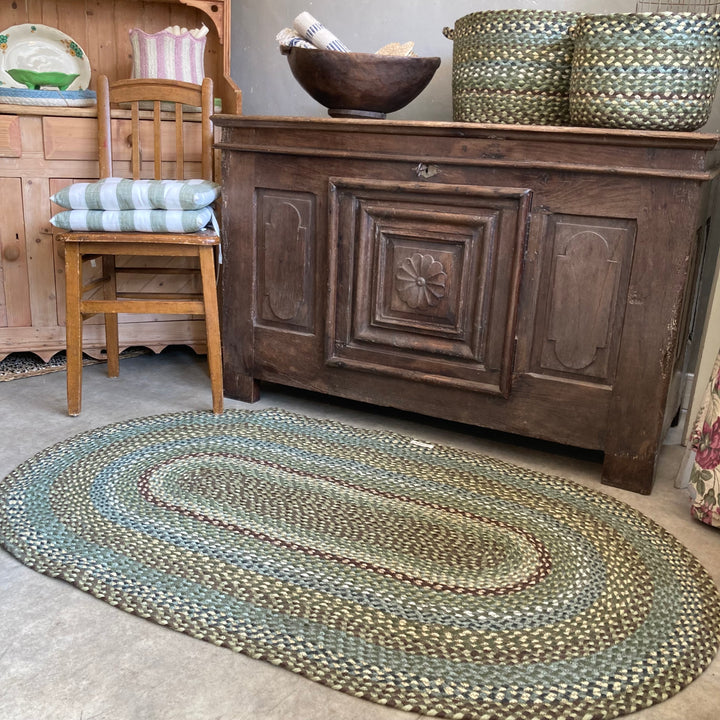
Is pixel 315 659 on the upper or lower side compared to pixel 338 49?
lower

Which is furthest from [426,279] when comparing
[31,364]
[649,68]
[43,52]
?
[43,52]

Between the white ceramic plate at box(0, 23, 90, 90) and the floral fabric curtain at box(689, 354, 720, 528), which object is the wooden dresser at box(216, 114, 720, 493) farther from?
the white ceramic plate at box(0, 23, 90, 90)

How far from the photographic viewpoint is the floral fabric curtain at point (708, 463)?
154 centimetres

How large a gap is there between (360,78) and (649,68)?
0.68 meters

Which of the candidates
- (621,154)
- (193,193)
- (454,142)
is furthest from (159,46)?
(621,154)

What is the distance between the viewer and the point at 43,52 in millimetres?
2502

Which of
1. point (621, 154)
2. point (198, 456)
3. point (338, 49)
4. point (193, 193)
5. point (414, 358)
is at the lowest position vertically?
point (198, 456)

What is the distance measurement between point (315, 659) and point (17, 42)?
7.41 feet

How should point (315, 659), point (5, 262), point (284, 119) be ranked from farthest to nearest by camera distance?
point (5, 262) → point (284, 119) → point (315, 659)

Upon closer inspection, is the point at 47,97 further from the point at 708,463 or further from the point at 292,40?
the point at 708,463

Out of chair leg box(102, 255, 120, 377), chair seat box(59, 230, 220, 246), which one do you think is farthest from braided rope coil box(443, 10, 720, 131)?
chair leg box(102, 255, 120, 377)

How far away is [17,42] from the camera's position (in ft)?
8.16

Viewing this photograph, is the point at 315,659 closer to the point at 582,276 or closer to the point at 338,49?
the point at 582,276

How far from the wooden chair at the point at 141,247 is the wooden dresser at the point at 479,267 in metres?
0.14
